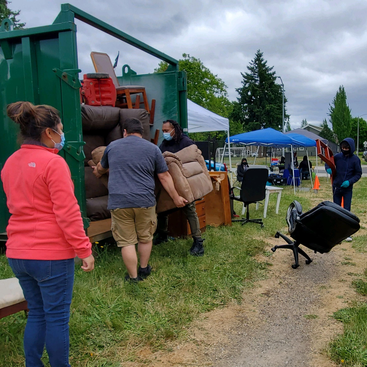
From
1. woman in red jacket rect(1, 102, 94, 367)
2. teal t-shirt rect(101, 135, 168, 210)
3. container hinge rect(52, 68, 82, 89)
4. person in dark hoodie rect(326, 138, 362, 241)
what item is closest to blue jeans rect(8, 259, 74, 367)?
woman in red jacket rect(1, 102, 94, 367)

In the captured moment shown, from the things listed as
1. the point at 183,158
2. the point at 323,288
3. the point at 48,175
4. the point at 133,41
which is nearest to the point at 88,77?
the point at 133,41

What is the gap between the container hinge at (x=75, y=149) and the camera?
12.3 ft

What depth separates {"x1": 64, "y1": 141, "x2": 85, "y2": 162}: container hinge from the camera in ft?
12.3

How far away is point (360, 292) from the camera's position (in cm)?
377

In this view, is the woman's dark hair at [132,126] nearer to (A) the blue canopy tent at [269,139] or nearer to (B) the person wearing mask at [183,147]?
(B) the person wearing mask at [183,147]

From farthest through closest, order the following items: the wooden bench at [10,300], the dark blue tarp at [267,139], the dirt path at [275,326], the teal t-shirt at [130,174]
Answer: the dark blue tarp at [267,139] → the teal t-shirt at [130,174] → the dirt path at [275,326] → the wooden bench at [10,300]

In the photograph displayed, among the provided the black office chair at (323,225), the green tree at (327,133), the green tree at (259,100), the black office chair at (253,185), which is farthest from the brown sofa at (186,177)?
the green tree at (327,133)

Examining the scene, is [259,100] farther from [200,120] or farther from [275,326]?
[275,326]

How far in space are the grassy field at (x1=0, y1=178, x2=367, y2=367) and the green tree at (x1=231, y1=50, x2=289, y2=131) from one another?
162 ft

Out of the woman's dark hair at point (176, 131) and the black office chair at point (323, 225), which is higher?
the woman's dark hair at point (176, 131)

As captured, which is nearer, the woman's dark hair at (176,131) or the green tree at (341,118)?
the woman's dark hair at (176,131)

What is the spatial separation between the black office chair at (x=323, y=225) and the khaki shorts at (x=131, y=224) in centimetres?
184

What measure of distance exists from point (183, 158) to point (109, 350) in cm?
258

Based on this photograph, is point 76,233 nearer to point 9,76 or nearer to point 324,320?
point 324,320
